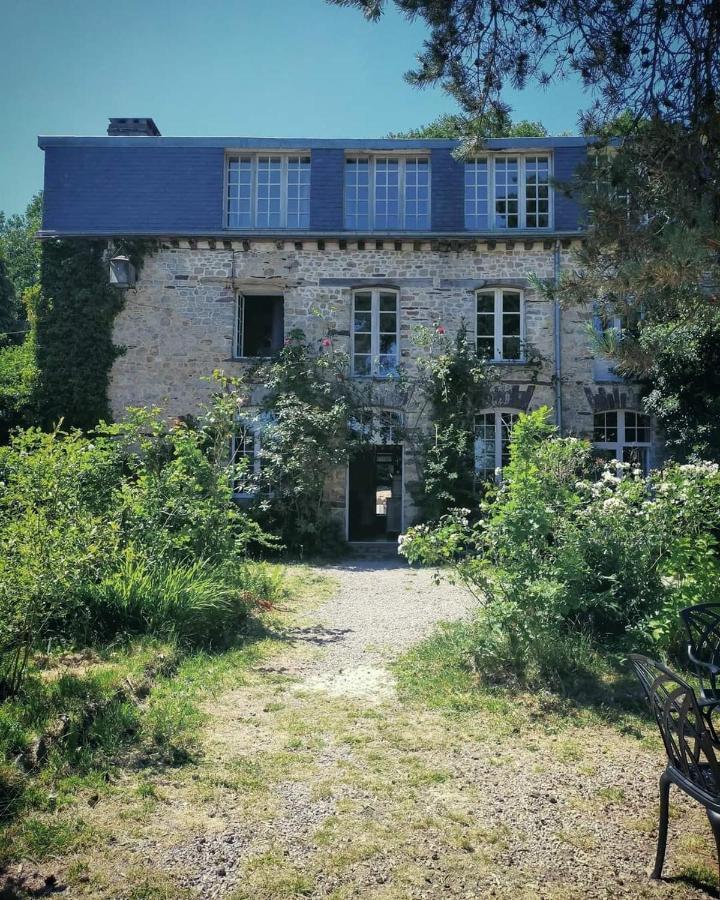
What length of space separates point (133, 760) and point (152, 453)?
4.04 meters

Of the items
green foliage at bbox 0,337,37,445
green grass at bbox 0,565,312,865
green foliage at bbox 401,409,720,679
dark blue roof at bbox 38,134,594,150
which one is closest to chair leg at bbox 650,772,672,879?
green grass at bbox 0,565,312,865

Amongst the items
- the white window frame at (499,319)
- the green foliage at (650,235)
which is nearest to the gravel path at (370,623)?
the green foliage at (650,235)

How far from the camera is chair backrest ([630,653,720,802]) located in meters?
2.31

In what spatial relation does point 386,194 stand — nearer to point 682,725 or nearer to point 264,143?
point 264,143

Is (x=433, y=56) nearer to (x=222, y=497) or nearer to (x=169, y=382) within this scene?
(x=222, y=497)

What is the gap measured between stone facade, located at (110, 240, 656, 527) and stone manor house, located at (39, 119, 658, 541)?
3cm

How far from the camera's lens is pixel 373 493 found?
14.5m

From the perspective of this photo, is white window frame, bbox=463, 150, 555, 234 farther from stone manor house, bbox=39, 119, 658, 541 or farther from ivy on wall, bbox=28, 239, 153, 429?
ivy on wall, bbox=28, 239, 153, 429

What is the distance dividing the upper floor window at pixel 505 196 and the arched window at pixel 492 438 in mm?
3951

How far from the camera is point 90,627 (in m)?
5.43

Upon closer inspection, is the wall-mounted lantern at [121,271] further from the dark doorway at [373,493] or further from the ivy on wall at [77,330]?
the dark doorway at [373,493]

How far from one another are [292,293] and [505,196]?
4.97 m

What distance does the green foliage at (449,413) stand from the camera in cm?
1309

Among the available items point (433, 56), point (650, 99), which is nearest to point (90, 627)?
point (433, 56)
